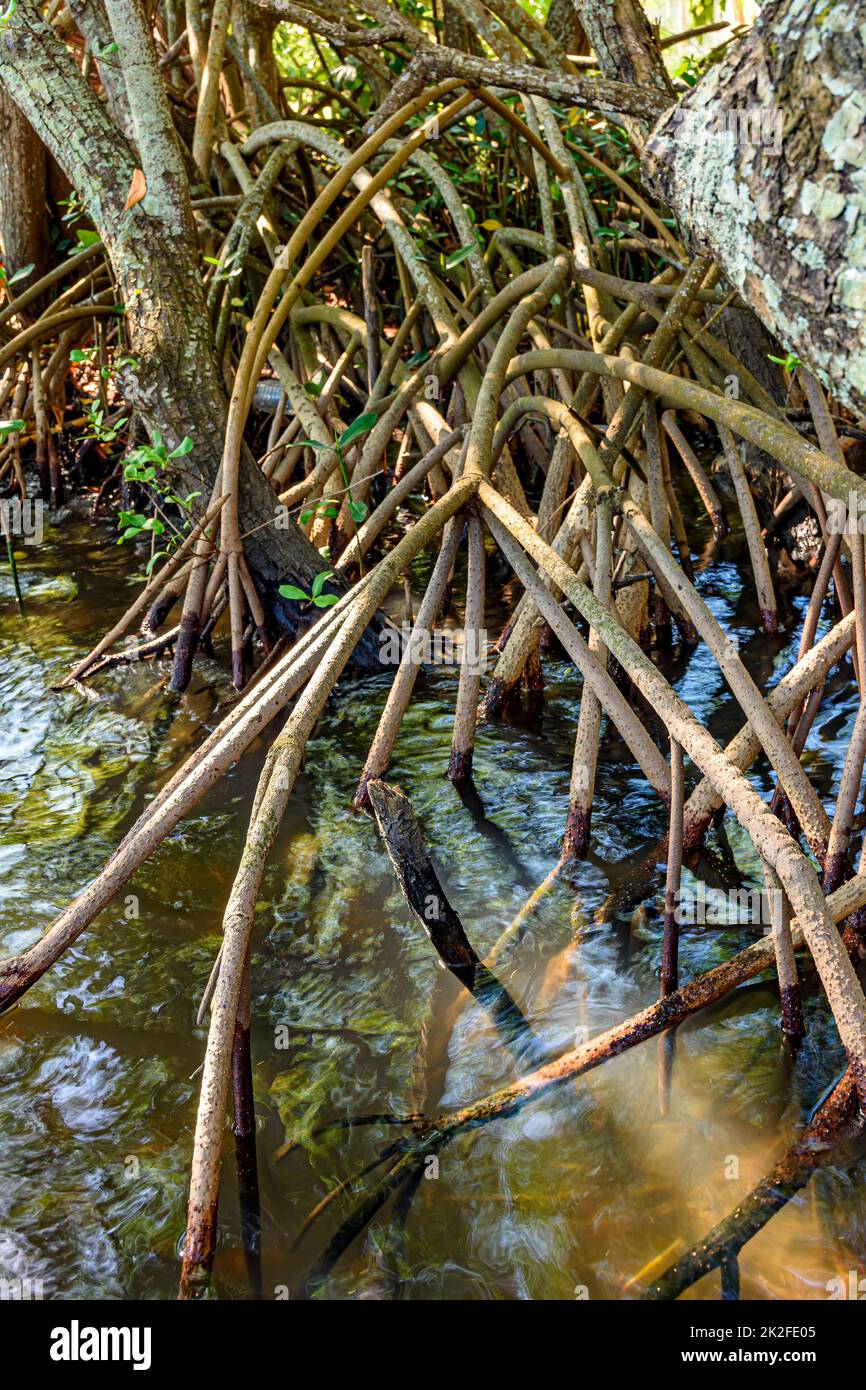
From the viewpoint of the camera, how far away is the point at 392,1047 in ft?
8.11

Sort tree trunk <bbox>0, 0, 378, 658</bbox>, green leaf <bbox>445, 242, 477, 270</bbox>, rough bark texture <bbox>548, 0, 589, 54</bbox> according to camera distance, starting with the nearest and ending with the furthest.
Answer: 1. tree trunk <bbox>0, 0, 378, 658</bbox>
2. green leaf <bbox>445, 242, 477, 270</bbox>
3. rough bark texture <bbox>548, 0, 589, 54</bbox>

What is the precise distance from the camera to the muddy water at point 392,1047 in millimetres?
1972

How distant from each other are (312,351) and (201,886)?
10.2ft

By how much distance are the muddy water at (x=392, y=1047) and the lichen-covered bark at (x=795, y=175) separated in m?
1.56

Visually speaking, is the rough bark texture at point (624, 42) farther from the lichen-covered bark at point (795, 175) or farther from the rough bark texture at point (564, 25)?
the rough bark texture at point (564, 25)

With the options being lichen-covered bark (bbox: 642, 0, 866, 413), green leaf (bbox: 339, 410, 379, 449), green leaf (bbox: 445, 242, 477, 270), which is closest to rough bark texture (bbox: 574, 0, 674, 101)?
green leaf (bbox: 445, 242, 477, 270)

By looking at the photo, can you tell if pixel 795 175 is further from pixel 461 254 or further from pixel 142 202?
pixel 461 254

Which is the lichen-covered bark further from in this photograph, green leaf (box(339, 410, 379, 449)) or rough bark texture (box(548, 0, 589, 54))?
rough bark texture (box(548, 0, 589, 54))

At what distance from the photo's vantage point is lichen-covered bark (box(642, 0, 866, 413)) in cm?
106

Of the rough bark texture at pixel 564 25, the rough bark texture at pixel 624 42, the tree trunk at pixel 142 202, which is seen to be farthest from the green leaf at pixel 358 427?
the rough bark texture at pixel 564 25

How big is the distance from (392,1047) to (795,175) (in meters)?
1.96

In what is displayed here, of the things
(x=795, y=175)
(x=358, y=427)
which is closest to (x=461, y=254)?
(x=358, y=427)

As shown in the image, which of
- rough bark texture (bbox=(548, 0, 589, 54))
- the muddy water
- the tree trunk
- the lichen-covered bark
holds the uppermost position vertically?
rough bark texture (bbox=(548, 0, 589, 54))

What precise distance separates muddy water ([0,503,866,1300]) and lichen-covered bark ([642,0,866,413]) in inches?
61.3
